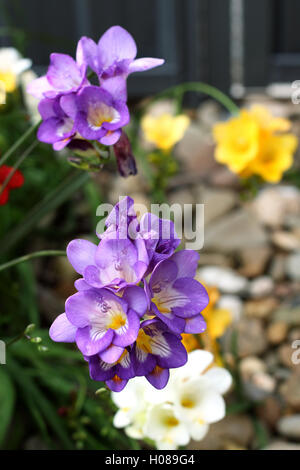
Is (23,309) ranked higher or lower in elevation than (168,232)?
lower

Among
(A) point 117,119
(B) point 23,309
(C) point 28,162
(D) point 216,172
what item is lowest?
(D) point 216,172

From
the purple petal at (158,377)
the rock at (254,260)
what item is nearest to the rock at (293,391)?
the rock at (254,260)

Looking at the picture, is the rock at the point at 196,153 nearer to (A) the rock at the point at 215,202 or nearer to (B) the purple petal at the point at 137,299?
(A) the rock at the point at 215,202

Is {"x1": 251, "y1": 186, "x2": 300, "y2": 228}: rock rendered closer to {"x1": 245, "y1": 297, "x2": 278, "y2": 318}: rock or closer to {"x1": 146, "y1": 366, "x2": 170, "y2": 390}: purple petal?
{"x1": 245, "y1": 297, "x2": 278, "y2": 318}: rock

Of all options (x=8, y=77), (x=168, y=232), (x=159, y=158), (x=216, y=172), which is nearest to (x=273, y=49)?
(x=216, y=172)

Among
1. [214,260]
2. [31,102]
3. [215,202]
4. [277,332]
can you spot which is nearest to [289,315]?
[277,332]

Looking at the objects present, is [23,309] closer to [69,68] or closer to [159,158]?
[159,158]

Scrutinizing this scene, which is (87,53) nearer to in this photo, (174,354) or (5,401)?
(174,354)
